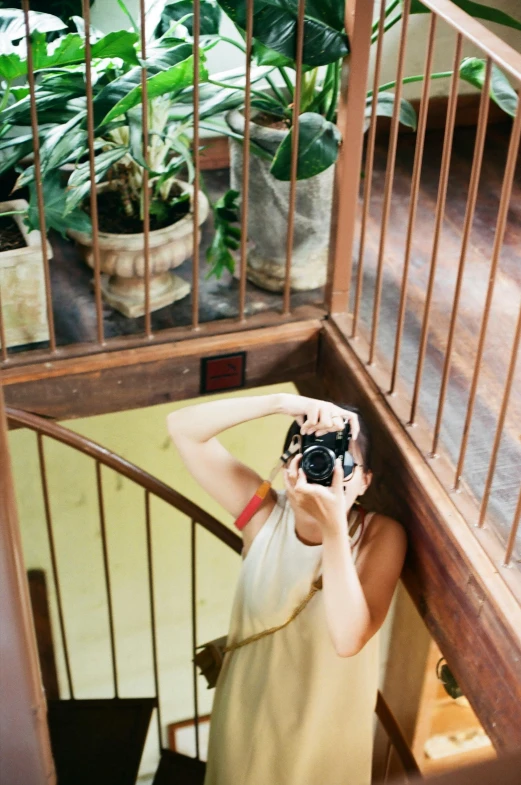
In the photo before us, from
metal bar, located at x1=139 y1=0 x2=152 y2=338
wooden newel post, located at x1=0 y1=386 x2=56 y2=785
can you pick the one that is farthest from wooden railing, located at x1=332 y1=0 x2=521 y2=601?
wooden newel post, located at x1=0 y1=386 x2=56 y2=785

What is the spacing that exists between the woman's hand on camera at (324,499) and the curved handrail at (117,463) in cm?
60

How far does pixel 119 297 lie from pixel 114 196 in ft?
0.90

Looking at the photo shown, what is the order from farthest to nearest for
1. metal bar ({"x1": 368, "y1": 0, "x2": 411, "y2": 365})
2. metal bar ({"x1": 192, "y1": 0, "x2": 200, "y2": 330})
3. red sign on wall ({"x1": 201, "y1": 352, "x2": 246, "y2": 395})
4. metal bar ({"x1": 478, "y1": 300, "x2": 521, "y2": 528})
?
1. red sign on wall ({"x1": 201, "y1": 352, "x2": 246, "y2": 395})
2. metal bar ({"x1": 192, "y1": 0, "x2": 200, "y2": 330})
3. metal bar ({"x1": 368, "y1": 0, "x2": 411, "y2": 365})
4. metal bar ({"x1": 478, "y1": 300, "x2": 521, "y2": 528})

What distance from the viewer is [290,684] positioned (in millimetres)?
2076

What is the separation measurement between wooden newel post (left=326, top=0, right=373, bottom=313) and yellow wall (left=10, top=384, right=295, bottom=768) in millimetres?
741

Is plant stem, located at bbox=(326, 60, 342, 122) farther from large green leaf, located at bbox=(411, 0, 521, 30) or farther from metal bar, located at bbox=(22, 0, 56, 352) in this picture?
metal bar, located at bbox=(22, 0, 56, 352)

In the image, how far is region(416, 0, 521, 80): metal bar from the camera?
1.42m

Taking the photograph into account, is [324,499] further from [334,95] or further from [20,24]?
[20,24]

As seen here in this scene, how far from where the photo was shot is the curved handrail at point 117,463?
2.21 meters

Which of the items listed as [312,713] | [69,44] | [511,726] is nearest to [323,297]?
[69,44]

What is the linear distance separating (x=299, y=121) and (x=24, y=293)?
2.44ft

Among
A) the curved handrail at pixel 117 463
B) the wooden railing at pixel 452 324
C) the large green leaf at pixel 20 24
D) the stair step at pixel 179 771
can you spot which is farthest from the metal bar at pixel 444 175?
the stair step at pixel 179 771

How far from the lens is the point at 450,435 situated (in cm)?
199

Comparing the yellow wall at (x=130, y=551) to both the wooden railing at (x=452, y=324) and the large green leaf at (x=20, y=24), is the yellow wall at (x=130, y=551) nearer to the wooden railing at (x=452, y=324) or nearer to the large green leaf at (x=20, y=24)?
the wooden railing at (x=452, y=324)
